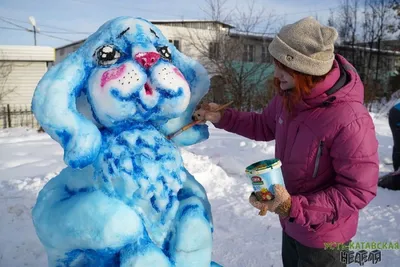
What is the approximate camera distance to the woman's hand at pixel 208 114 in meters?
2.03

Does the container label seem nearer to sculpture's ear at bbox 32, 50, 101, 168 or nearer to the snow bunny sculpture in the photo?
the snow bunny sculpture

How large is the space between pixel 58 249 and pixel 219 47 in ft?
44.8

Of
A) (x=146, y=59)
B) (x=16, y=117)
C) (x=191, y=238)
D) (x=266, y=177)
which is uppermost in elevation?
(x=146, y=59)

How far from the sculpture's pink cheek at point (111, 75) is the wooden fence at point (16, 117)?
1139 centimetres

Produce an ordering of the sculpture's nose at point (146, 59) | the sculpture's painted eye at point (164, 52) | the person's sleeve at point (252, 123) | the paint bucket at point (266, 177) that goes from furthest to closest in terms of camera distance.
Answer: the person's sleeve at point (252, 123)
the sculpture's painted eye at point (164, 52)
the sculpture's nose at point (146, 59)
the paint bucket at point (266, 177)

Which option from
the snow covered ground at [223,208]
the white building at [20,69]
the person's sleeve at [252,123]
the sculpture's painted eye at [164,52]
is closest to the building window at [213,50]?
the white building at [20,69]

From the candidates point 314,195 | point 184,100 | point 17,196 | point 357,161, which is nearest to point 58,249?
point 184,100

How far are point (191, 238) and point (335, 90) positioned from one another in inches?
36.1

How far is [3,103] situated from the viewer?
12922mm

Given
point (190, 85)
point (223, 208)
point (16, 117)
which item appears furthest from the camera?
point (16, 117)

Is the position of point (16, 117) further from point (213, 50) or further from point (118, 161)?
point (118, 161)

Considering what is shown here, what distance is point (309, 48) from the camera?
5.50 feet

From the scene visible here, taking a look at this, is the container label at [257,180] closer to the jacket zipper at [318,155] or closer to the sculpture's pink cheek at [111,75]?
the jacket zipper at [318,155]

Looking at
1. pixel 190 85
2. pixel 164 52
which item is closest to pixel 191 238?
pixel 190 85
